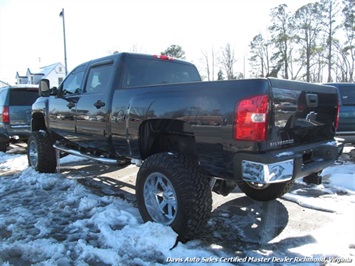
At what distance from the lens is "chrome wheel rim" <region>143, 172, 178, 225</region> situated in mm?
3254

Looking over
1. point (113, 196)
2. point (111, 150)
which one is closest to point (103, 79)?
point (111, 150)

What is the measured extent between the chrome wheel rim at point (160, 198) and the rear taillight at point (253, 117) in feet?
3.27

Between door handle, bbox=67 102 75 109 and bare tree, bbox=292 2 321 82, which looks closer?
door handle, bbox=67 102 75 109

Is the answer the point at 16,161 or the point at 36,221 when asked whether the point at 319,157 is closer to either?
the point at 36,221

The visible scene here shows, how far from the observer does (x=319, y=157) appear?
129 inches

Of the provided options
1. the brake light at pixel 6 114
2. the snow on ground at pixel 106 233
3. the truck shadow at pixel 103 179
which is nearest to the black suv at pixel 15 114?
the brake light at pixel 6 114

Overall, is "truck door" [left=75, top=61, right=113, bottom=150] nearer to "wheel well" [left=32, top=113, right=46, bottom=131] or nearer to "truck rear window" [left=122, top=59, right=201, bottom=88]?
"truck rear window" [left=122, top=59, right=201, bottom=88]

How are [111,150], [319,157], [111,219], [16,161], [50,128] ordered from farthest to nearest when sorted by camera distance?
1. [16,161]
2. [50,128]
3. [111,150]
4. [111,219]
5. [319,157]

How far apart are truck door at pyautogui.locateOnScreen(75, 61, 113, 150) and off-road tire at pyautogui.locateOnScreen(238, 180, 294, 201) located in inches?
80.2

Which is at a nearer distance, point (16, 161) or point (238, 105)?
point (238, 105)

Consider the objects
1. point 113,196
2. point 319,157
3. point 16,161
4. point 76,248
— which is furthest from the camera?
point 16,161

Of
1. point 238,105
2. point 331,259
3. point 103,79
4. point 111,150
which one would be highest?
point 103,79

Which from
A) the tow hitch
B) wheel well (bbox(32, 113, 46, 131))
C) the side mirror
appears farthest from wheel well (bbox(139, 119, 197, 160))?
wheel well (bbox(32, 113, 46, 131))

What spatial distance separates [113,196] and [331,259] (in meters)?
2.97
